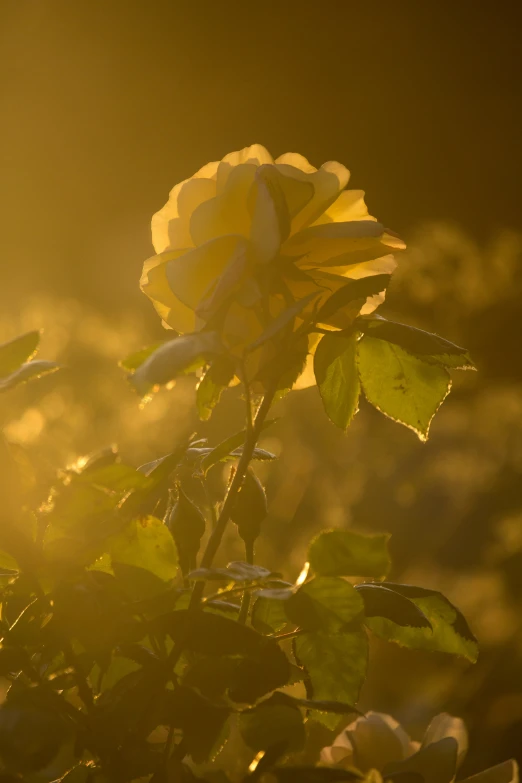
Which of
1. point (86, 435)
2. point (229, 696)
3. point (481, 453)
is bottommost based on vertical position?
point (481, 453)

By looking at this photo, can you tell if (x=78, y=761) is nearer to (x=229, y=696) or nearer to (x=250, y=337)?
(x=229, y=696)

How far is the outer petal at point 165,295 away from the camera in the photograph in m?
0.41

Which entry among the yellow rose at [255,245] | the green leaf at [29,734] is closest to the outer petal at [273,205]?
the yellow rose at [255,245]

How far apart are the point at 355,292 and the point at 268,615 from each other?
0.18 m

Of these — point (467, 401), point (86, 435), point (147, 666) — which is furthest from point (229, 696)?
point (467, 401)

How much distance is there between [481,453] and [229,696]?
1806 millimetres

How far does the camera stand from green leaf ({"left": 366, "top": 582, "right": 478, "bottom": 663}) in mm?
378

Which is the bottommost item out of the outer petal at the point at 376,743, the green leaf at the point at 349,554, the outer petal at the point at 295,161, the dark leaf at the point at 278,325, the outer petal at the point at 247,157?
the outer petal at the point at 376,743

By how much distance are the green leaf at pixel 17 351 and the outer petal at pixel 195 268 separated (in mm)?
71

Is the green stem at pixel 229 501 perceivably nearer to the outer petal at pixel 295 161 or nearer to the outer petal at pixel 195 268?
the outer petal at pixel 195 268

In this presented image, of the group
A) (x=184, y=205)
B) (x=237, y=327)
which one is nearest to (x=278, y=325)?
(x=237, y=327)

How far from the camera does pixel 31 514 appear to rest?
0.33 meters

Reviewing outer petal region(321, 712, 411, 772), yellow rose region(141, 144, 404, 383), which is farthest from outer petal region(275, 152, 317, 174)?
outer petal region(321, 712, 411, 772)

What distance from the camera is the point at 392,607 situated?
0.35m
